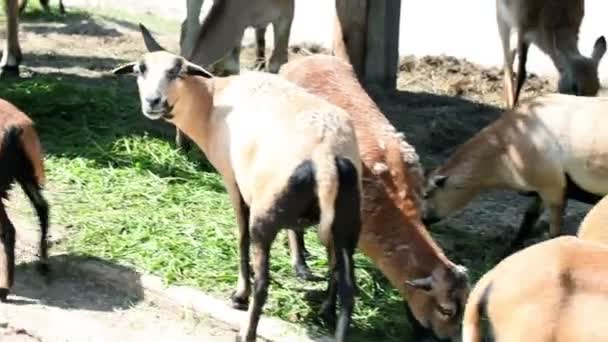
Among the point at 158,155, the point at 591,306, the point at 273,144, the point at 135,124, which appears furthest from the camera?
the point at 135,124

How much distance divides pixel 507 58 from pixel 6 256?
573 centimetres


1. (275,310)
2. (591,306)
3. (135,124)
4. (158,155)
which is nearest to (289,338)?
(275,310)

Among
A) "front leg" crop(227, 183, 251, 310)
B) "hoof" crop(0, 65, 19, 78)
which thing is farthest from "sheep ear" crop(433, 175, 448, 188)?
"hoof" crop(0, 65, 19, 78)

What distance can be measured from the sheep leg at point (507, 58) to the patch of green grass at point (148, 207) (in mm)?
3146

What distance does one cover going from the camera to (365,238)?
6176mm

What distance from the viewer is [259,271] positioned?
597 cm

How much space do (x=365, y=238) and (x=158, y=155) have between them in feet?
10.1

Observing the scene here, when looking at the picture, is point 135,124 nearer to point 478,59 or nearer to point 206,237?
point 206,237

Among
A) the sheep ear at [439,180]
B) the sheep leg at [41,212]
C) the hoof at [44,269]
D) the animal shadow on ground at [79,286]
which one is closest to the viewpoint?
the animal shadow on ground at [79,286]

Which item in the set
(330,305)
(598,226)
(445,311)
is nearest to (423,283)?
(445,311)

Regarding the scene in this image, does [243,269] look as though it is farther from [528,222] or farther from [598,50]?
[598,50]

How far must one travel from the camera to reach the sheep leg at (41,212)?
6.95m

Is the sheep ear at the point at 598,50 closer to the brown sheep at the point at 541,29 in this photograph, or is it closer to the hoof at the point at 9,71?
the brown sheep at the point at 541,29

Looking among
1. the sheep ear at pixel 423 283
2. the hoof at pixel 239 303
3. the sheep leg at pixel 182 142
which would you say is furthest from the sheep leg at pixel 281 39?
the sheep ear at pixel 423 283
